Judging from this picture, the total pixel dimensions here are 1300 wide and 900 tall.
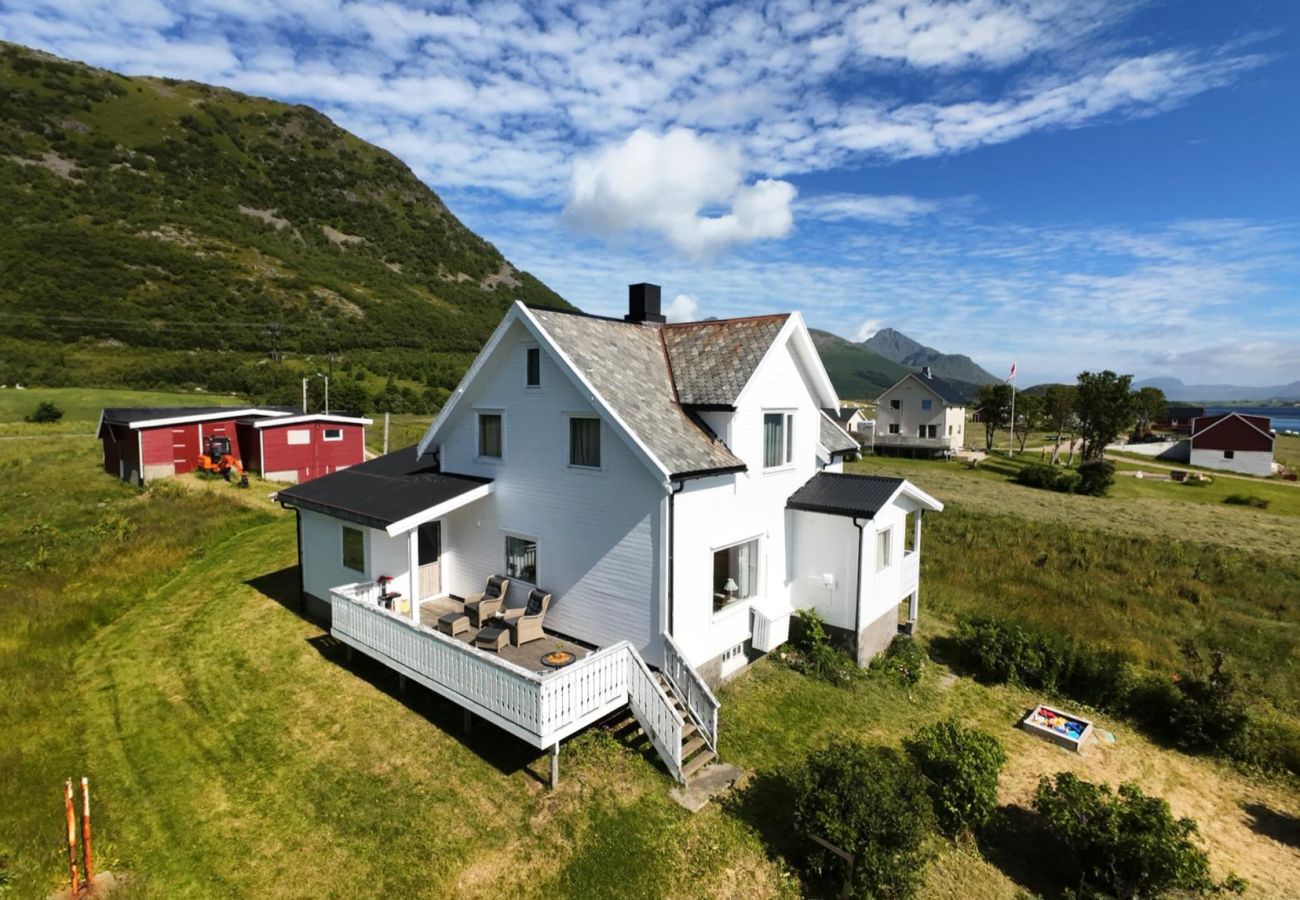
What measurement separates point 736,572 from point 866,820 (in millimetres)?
6398

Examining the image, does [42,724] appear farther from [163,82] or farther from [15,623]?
[163,82]

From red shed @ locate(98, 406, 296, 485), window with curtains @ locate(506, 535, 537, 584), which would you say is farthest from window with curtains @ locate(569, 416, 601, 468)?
red shed @ locate(98, 406, 296, 485)

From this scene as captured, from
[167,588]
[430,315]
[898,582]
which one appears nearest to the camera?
[898,582]

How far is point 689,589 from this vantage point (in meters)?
12.3

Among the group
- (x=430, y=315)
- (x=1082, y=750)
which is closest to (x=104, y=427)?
(x=1082, y=750)

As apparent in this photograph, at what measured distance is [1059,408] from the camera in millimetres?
66625

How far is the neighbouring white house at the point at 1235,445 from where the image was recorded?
6438cm

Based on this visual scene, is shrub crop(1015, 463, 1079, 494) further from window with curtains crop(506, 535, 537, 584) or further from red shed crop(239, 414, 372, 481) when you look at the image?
red shed crop(239, 414, 372, 481)

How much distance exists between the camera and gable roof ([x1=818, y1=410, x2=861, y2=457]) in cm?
1815

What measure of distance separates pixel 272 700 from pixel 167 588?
10.1m

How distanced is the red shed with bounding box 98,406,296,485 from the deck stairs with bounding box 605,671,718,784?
3349cm

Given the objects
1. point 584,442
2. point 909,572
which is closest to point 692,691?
point 584,442

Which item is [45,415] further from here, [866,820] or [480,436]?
[866,820]

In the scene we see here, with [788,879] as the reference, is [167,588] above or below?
above
